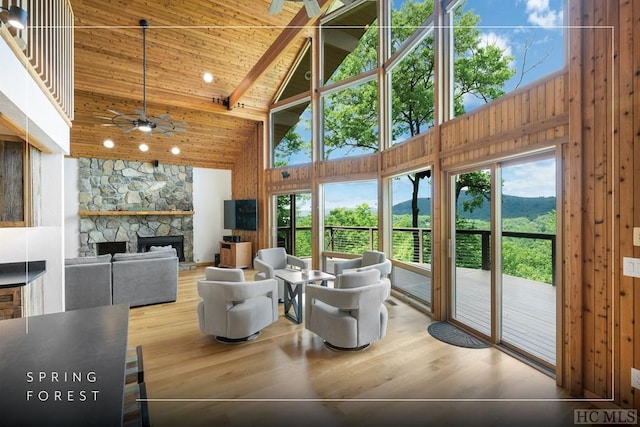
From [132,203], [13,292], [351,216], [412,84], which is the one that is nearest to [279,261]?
[351,216]

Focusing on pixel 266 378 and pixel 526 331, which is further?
pixel 526 331

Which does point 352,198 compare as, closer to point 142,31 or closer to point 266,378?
point 266,378

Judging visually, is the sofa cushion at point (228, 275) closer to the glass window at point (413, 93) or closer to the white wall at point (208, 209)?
the glass window at point (413, 93)

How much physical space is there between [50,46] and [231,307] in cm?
316

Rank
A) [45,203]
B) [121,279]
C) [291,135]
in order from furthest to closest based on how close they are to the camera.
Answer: [291,135], [121,279], [45,203]

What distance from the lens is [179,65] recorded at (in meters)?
6.20

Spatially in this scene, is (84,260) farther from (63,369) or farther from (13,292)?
(63,369)

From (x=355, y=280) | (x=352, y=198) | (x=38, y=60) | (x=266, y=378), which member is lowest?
(x=266, y=378)

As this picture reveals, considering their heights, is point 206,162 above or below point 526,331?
above

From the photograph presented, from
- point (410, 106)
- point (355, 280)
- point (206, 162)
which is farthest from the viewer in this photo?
point (206, 162)

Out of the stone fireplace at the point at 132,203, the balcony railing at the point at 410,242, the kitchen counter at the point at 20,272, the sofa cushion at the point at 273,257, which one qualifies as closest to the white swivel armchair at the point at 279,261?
the sofa cushion at the point at 273,257

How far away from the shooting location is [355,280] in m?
3.28

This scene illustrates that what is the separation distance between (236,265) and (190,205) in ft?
7.36

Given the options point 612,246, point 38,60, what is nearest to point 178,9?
point 38,60
